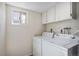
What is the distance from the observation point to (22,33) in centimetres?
104

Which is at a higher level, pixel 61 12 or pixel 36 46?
pixel 61 12

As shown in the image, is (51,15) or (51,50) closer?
(51,50)

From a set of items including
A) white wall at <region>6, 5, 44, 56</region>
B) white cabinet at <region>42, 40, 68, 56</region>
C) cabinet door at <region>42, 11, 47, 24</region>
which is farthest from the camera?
cabinet door at <region>42, 11, 47, 24</region>

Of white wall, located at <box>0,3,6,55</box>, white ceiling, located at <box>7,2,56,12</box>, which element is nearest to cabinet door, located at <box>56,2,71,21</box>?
white ceiling, located at <box>7,2,56,12</box>

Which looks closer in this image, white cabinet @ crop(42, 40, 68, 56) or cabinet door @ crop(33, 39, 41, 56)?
white cabinet @ crop(42, 40, 68, 56)

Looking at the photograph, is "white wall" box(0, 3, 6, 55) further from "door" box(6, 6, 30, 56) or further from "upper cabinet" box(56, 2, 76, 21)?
"upper cabinet" box(56, 2, 76, 21)

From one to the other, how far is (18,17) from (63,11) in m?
0.66

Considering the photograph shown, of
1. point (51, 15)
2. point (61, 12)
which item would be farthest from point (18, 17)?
point (61, 12)

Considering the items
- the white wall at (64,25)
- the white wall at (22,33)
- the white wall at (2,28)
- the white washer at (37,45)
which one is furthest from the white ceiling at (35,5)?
the white washer at (37,45)

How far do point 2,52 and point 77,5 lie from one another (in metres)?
1.22

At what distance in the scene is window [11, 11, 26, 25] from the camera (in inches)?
38.7

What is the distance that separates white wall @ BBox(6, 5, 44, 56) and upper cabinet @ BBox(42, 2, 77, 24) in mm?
155

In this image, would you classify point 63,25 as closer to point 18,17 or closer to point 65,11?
point 65,11

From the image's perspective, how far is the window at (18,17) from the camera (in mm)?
984
